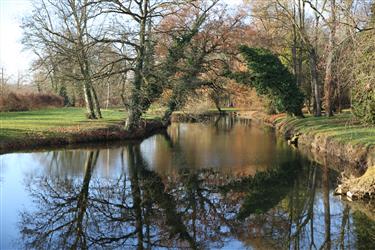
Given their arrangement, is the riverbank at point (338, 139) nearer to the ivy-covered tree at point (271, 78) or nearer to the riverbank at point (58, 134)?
the ivy-covered tree at point (271, 78)

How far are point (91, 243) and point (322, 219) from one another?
570 cm

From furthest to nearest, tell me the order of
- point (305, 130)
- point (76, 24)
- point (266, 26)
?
point (266, 26)
point (76, 24)
point (305, 130)

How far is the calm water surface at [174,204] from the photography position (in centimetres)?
898

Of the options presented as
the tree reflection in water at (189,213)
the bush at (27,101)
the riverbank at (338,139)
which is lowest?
the tree reflection in water at (189,213)

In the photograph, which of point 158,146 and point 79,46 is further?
point 79,46

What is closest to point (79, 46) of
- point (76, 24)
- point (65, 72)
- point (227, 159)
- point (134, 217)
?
point (65, 72)

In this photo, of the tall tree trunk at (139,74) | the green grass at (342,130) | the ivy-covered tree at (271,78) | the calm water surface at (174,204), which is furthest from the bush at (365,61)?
the ivy-covered tree at (271,78)

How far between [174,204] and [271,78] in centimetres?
2146

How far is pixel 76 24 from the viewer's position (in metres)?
29.3

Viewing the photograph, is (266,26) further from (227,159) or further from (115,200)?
(115,200)

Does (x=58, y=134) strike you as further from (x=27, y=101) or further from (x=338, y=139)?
(x=27, y=101)

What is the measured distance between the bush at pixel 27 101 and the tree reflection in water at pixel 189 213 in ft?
94.3

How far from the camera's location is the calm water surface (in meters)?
8.98

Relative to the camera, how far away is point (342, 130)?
2112 cm
